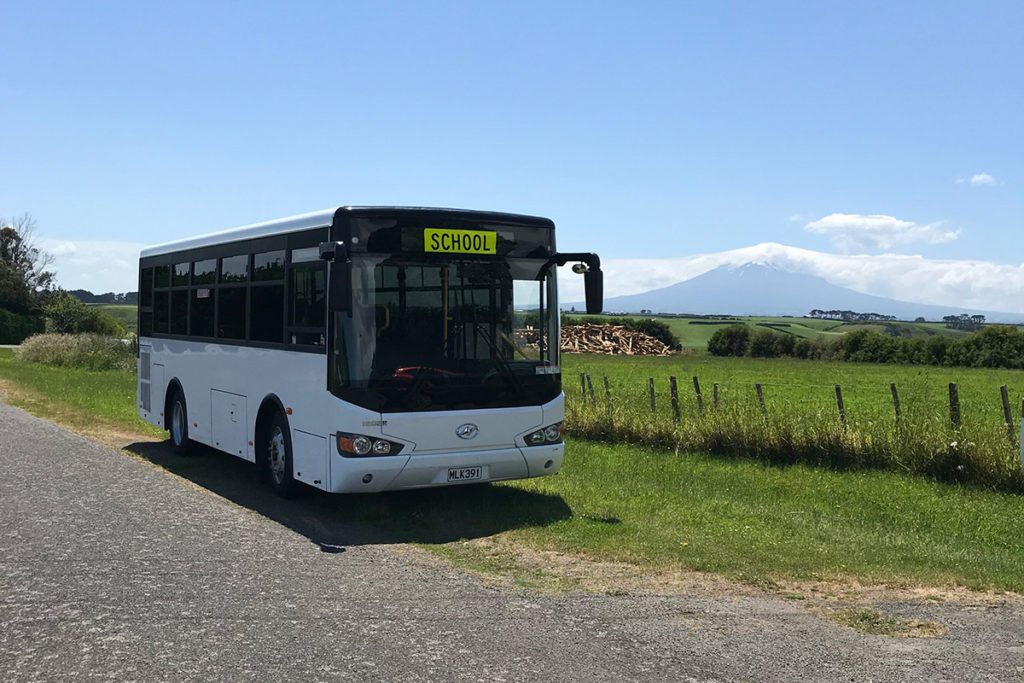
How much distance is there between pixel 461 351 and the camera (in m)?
9.58

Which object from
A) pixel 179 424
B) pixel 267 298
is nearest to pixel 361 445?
pixel 267 298

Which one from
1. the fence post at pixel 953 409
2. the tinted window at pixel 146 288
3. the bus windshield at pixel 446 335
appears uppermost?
the tinted window at pixel 146 288

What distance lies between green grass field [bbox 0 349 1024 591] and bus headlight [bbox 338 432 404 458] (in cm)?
76

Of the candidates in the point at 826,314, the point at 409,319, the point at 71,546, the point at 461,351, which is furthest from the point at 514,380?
the point at 826,314

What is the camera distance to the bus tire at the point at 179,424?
13734 millimetres

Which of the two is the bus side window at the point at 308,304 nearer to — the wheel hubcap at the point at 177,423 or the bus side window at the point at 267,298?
the bus side window at the point at 267,298

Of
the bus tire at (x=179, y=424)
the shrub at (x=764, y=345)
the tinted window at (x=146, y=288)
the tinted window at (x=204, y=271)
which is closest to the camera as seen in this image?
the tinted window at (x=204, y=271)

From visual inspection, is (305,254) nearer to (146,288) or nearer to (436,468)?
(436,468)

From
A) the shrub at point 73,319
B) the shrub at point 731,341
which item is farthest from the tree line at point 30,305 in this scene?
the shrub at point 731,341

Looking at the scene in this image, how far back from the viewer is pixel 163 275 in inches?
560

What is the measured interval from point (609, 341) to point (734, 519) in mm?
65115

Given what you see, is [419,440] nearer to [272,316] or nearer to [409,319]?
[409,319]

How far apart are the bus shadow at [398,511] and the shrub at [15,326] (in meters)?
64.2

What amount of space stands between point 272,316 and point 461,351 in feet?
7.42
